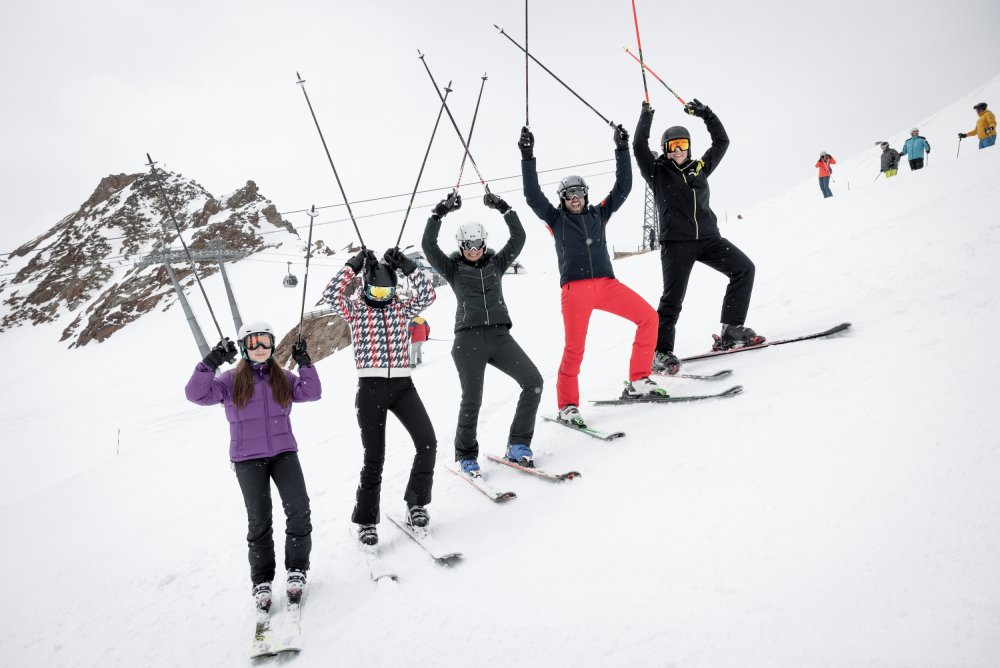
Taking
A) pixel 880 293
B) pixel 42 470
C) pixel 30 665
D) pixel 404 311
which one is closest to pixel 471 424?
pixel 404 311

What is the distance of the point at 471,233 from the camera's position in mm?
4242

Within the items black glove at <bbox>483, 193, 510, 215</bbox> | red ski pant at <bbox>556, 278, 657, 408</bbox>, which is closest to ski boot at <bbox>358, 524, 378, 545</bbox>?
red ski pant at <bbox>556, 278, 657, 408</bbox>

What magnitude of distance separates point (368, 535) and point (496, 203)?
278 cm

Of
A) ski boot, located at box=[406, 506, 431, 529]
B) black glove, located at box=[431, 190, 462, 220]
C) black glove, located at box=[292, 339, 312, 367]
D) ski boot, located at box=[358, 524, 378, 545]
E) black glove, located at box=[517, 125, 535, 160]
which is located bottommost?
ski boot, located at box=[358, 524, 378, 545]

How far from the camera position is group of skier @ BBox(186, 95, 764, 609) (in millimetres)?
3268

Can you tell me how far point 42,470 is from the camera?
1675 cm

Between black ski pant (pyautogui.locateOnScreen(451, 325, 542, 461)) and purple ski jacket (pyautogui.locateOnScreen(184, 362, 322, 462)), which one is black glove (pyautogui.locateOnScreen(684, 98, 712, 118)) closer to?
black ski pant (pyautogui.locateOnScreen(451, 325, 542, 461))

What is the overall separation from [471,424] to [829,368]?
2.86m

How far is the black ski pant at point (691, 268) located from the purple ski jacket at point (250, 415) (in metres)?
3.42

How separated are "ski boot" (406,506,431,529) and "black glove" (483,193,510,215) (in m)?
2.50

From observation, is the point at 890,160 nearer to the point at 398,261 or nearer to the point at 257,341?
the point at 398,261

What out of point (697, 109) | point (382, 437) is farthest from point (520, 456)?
point (697, 109)

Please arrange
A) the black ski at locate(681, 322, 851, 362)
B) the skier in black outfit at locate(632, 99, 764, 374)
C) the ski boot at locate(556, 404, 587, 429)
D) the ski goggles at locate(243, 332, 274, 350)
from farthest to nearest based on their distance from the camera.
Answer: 1. the skier in black outfit at locate(632, 99, 764, 374)
2. the black ski at locate(681, 322, 851, 362)
3. the ski boot at locate(556, 404, 587, 429)
4. the ski goggles at locate(243, 332, 274, 350)

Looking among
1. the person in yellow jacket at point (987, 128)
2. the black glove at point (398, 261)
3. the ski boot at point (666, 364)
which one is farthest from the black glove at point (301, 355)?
the person in yellow jacket at point (987, 128)
